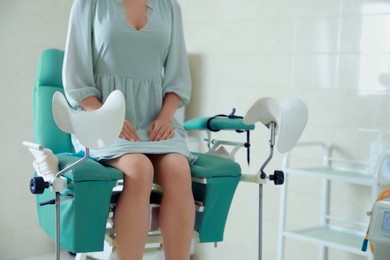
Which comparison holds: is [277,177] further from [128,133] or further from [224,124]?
[128,133]

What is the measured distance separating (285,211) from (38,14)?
177cm

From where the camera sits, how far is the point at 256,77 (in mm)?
3307

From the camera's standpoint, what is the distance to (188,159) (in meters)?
2.16

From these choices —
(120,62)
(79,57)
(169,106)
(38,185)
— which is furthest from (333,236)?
(38,185)

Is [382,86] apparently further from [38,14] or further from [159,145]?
[38,14]

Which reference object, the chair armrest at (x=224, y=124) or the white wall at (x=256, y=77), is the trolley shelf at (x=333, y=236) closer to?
the white wall at (x=256, y=77)

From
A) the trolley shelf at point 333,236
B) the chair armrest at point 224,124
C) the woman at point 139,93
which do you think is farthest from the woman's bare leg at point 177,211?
the trolley shelf at point 333,236

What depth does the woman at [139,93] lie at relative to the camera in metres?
1.92

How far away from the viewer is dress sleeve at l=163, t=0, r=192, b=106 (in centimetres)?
230

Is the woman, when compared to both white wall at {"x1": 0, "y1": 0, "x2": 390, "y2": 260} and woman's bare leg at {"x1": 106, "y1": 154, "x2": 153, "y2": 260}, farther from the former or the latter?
white wall at {"x1": 0, "y1": 0, "x2": 390, "y2": 260}

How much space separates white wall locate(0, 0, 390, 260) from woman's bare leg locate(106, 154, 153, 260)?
1.32 metres

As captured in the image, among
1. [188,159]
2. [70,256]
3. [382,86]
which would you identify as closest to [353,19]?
[382,86]

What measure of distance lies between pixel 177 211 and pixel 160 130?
1.01 feet

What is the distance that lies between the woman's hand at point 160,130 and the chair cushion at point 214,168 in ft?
0.46
